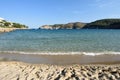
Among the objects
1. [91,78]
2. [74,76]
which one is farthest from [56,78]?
[91,78]

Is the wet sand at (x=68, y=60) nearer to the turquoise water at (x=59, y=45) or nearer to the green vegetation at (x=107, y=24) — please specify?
the turquoise water at (x=59, y=45)

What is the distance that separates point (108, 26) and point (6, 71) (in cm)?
17186

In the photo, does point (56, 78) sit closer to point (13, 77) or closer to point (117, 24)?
point (13, 77)

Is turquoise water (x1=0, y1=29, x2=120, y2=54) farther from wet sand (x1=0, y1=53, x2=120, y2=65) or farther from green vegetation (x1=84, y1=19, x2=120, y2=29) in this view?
green vegetation (x1=84, y1=19, x2=120, y2=29)

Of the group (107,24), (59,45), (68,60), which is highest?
(68,60)

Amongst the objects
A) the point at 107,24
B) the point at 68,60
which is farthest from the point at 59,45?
the point at 107,24

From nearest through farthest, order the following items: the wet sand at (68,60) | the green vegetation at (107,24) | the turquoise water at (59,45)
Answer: the wet sand at (68,60), the turquoise water at (59,45), the green vegetation at (107,24)

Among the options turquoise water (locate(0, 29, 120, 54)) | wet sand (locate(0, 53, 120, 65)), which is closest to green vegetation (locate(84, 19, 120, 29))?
turquoise water (locate(0, 29, 120, 54))

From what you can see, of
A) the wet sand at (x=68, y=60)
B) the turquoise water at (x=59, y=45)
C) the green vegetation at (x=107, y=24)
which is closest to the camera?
the wet sand at (x=68, y=60)

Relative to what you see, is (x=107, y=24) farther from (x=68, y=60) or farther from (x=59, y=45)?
(x=68, y=60)

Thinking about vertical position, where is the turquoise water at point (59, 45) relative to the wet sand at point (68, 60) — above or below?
below

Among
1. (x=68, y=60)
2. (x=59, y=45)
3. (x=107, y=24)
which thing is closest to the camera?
(x=68, y=60)

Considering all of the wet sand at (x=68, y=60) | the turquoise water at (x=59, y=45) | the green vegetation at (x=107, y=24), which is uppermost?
the wet sand at (x=68, y=60)

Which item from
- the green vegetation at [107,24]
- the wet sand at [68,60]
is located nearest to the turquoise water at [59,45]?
the wet sand at [68,60]
